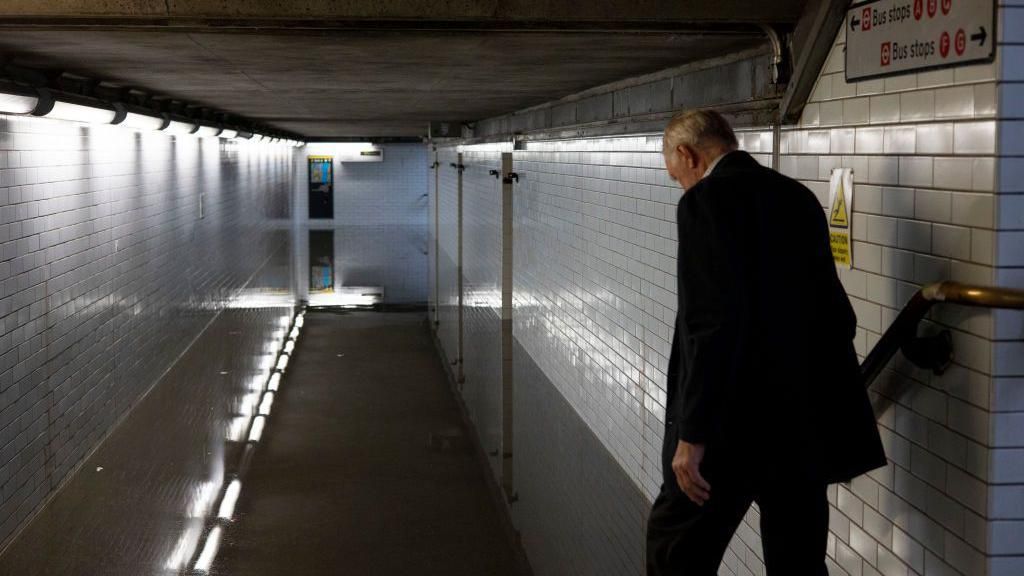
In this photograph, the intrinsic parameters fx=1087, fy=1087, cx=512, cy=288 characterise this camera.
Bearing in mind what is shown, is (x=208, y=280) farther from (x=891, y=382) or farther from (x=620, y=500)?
(x=891, y=382)

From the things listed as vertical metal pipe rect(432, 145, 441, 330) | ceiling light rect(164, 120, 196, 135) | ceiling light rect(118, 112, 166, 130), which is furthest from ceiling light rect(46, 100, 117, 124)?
vertical metal pipe rect(432, 145, 441, 330)

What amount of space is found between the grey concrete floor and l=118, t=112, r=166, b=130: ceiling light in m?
2.50

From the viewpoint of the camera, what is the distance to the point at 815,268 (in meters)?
2.94

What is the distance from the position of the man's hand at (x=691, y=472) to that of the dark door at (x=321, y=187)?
1174 inches

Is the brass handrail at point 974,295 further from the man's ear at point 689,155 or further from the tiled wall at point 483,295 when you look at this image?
the tiled wall at point 483,295

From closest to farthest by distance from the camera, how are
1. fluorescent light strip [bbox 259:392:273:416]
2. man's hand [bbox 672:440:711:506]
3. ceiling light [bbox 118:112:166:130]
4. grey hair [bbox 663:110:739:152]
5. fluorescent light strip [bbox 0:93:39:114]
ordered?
man's hand [bbox 672:440:711:506] → grey hair [bbox 663:110:739:152] → fluorescent light strip [bbox 0:93:39:114] → fluorescent light strip [bbox 259:392:273:416] → ceiling light [bbox 118:112:166:130]

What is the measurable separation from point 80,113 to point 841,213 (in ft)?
17.1

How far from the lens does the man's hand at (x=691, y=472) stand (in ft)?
9.53

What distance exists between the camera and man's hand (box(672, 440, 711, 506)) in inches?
114

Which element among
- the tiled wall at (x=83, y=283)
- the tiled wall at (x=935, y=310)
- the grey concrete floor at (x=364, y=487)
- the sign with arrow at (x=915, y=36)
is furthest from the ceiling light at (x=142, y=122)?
the sign with arrow at (x=915, y=36)

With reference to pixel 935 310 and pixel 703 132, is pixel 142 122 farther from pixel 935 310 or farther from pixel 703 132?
pixel 935 310

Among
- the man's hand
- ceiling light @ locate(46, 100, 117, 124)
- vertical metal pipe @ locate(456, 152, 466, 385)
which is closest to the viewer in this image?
the man's hand

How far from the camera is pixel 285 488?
20.6ft

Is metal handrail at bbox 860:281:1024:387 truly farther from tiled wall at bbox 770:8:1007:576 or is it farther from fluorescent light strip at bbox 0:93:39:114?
fluorescent light strip at bbox 0:93:39:114
